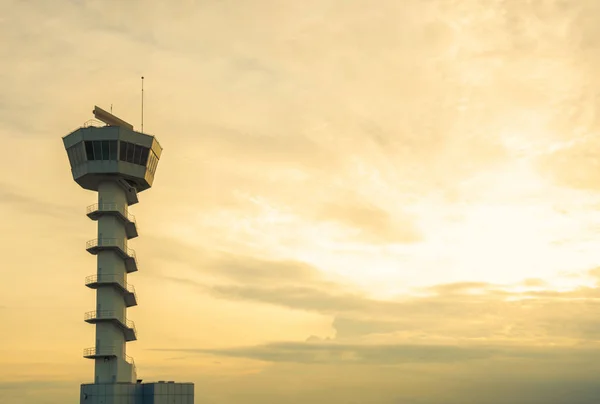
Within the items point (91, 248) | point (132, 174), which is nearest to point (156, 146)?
point (132, 174)

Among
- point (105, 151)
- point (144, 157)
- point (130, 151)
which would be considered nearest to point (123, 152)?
point (130, 151)

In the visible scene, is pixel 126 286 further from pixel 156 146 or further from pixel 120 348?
pixel 156 146

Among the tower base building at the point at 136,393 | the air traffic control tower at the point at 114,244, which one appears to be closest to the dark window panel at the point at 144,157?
the air traffic control tower at the point at 114,244

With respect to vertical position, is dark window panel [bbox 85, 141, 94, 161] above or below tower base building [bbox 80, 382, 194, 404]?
above

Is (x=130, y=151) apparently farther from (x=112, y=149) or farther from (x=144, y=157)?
(x=112, y=149)

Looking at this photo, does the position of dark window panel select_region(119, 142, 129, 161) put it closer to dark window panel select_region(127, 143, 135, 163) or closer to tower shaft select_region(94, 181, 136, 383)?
dark window panel select_region(127, 143, 135, 163)

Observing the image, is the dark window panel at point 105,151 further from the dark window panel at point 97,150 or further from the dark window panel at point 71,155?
the dark window panel at point 71,155

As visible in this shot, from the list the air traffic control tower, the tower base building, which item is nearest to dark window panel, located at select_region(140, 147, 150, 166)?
the air traffic control tower
